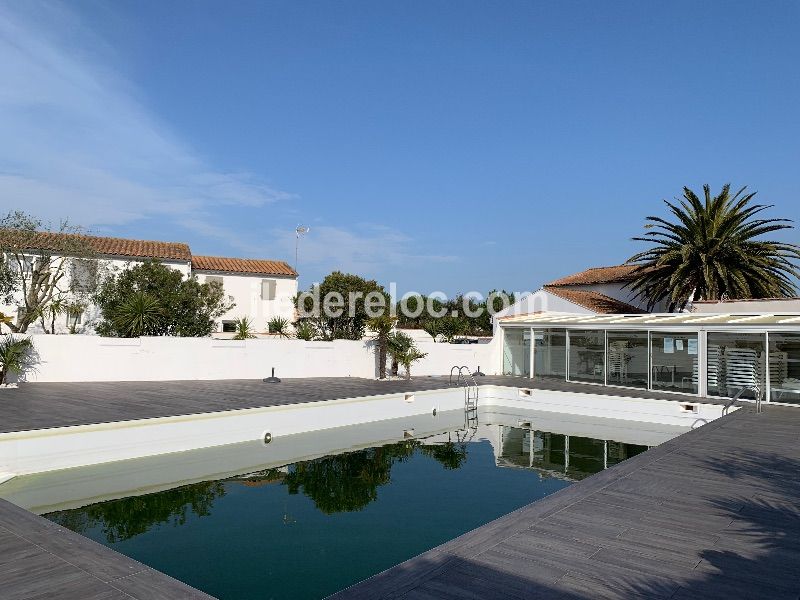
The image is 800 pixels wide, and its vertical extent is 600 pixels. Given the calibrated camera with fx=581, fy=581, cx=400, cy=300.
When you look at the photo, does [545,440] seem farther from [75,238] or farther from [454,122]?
[75,238]

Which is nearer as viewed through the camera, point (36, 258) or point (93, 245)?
point (36, 258)

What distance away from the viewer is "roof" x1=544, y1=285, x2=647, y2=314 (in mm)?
30203

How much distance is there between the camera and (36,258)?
2575 centimetres

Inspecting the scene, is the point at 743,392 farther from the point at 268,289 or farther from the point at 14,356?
the point at 268,289

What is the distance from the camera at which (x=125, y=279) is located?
87.4 ft

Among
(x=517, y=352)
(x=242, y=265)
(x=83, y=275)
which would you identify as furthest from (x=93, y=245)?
(x=517, y=352)

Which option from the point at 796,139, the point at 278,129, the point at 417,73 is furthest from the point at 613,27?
the point at 278,129

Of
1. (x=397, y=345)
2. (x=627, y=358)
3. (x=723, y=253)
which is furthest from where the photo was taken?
(x=723, y=253)

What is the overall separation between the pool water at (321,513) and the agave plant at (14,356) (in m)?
8.95

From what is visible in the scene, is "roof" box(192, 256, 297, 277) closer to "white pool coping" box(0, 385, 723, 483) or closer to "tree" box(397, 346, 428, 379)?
"tree" box(397, 346, 428, 379)

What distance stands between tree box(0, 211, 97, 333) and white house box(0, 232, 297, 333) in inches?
6.1

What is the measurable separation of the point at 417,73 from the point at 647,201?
15.1 metres

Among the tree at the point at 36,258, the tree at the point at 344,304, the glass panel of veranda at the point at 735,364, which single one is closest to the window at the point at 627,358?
the glass panel of veranda at the point at 735,364

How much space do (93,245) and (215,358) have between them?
19.3 meters
